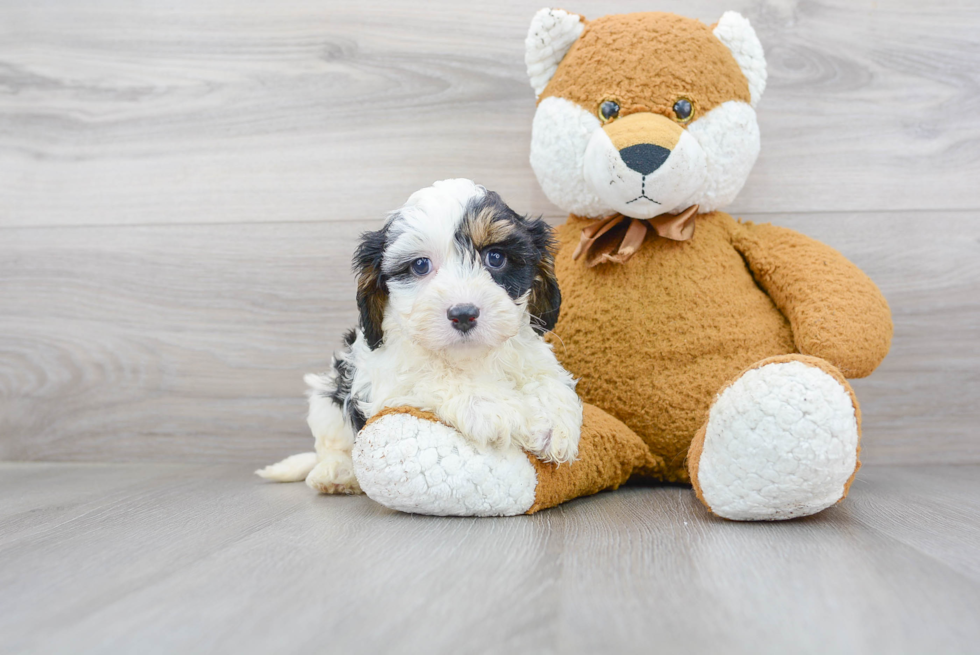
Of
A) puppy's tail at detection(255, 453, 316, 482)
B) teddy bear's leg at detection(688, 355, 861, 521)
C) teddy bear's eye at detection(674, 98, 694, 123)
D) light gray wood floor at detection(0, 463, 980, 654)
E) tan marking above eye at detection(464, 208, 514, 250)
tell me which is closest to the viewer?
light gray wood floor at detection(0, 463, 980, 654)

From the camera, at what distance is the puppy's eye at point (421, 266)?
1.22m

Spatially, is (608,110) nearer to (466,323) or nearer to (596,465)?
(466,323)

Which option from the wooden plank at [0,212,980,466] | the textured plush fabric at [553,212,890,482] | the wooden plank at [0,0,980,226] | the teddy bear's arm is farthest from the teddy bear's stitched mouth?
the wooden plank at [0,212,980,466]

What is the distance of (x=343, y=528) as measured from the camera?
1185mm

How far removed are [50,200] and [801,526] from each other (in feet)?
6.57

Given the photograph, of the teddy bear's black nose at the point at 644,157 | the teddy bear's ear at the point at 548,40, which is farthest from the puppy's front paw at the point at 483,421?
the teddy bear's ear at the point at 548,40

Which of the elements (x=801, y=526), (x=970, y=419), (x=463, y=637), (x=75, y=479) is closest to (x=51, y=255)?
(x=75, y=479)

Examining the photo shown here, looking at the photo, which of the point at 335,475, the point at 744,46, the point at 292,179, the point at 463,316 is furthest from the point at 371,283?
the point at 744,46

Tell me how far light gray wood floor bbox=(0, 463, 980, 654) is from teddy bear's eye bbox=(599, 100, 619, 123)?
73cm

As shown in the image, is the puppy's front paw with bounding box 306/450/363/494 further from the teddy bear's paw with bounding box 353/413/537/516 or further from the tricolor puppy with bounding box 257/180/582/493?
the teddy bear's paw with bounding box 353/413/537/516

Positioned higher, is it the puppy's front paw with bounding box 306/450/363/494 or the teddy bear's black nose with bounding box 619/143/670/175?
the teddy bear's black nose with bounding box 619/143/670/175

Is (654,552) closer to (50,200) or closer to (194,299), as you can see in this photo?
(194,299)

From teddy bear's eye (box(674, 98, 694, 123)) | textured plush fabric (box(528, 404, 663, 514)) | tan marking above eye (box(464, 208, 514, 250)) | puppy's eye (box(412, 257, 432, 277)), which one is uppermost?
teddy bear's eye (box(674, 98, 694, 123))

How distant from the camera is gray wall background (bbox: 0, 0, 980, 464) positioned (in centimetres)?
182
